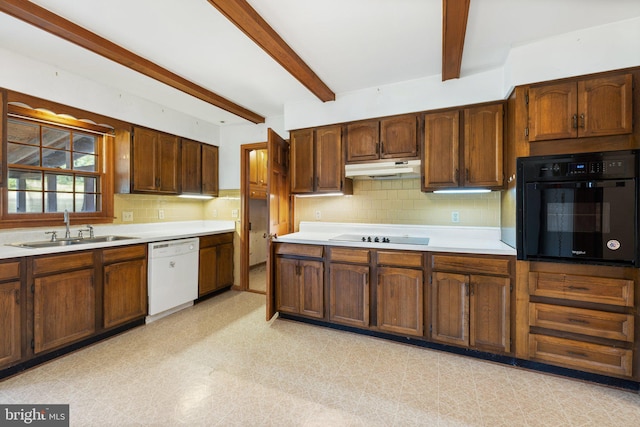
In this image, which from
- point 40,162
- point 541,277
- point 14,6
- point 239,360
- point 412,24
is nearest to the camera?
point 14,6

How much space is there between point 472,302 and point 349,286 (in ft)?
3.57

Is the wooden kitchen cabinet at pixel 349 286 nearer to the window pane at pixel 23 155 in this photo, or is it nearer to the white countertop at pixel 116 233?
the white countertop at pixel 116 233

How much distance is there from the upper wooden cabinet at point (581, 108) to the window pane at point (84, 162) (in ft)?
14.3

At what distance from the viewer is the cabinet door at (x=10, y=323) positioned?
6.67ft

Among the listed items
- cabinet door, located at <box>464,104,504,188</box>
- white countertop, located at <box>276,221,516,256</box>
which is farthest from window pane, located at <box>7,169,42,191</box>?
cabinet door, located at <box>464,104,504,188</box>

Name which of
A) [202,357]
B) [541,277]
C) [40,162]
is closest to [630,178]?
[541,277]

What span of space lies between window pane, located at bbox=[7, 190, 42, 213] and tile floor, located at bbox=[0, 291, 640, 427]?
1.43 metres

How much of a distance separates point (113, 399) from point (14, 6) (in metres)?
2.54

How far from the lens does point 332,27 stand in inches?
79.8

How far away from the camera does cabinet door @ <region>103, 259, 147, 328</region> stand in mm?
2668

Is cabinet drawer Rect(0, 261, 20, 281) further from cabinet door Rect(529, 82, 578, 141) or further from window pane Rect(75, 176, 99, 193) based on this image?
cabinet door Rect(529, 82, 578, 141)

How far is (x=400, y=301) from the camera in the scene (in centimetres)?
261

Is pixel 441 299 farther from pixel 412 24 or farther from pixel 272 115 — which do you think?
pixel 272 115

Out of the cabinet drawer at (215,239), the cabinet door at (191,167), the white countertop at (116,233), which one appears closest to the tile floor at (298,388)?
the white countertop at (116,233)
